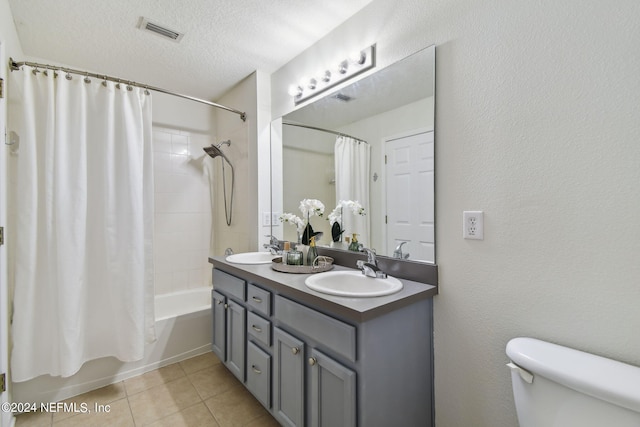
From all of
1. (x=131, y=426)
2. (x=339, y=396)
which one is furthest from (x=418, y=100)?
(x=131, y=426)

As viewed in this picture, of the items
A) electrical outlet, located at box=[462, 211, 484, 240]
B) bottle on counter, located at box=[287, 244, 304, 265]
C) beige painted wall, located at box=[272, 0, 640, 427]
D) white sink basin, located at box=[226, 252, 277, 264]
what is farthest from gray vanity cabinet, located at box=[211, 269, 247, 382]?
electrical outlet, located at box=[462, 211, 484, 240]

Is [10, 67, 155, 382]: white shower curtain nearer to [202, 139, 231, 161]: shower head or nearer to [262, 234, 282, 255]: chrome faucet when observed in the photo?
[202, 139, 231, 161]: shower head

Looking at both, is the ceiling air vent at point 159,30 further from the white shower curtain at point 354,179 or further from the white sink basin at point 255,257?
the white sink basin at point 255,257

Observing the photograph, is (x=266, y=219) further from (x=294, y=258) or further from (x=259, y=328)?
(x=259, y=328)

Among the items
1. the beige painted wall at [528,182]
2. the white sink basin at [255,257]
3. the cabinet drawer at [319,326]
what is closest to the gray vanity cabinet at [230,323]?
the white sink basin at [255,257]

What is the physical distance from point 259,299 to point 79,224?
1.22 m

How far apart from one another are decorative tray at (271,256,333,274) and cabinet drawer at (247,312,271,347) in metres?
0.28

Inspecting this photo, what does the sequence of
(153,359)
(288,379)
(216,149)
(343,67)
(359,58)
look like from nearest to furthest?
(288,379), (359,58), (343,67), (153,359), (216,149)

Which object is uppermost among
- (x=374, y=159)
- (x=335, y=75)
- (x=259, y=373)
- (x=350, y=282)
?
(x=335, y=75)

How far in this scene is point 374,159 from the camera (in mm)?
1657

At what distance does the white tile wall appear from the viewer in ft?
9.00

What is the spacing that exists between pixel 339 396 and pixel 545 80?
137cm

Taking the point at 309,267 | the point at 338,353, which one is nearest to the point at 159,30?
the point at 309,267

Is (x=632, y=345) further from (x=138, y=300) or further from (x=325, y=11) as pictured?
(x=138, y=300)
